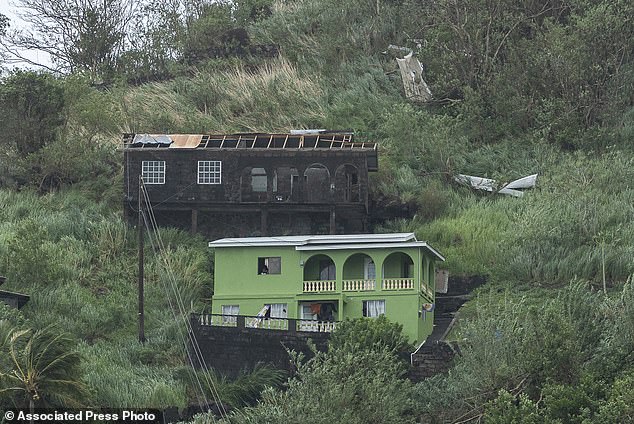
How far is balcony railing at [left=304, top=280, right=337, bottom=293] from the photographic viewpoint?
181ft

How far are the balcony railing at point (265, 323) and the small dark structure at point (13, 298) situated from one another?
5.35m

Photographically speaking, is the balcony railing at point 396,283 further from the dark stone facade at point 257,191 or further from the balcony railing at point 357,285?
the dark stone facade at point 257,191

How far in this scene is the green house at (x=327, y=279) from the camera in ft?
179

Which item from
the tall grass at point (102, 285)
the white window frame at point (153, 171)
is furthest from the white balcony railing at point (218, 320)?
the white window frame at point (153, 171)

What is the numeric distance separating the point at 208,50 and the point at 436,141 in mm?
16251

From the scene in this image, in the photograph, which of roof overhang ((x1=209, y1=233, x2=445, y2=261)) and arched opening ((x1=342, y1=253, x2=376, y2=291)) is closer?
roof overhang ((x1=209, y1=233, x2=445, y2=261))

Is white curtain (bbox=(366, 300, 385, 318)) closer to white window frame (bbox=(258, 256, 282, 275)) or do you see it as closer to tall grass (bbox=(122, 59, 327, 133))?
white window frame (bbox=(258, 256, 282, 275))

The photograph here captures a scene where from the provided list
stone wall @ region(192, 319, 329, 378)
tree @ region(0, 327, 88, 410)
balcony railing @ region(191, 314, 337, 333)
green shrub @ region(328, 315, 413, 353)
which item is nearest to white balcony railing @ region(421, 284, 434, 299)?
green shrub @ region(328, 315, 413, 353)

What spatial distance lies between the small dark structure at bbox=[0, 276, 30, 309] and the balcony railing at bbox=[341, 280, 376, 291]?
9570mm

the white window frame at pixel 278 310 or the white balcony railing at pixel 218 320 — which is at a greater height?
the white window frame at pixel 278 310

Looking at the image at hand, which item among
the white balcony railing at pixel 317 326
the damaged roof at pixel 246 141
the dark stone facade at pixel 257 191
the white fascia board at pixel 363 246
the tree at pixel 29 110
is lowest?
the white balcony railing at pixel 317 326

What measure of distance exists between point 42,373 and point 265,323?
10.9 m

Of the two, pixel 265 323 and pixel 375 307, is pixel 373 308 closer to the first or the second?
pixel 375 307

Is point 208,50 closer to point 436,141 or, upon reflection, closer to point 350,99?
point 350,99
